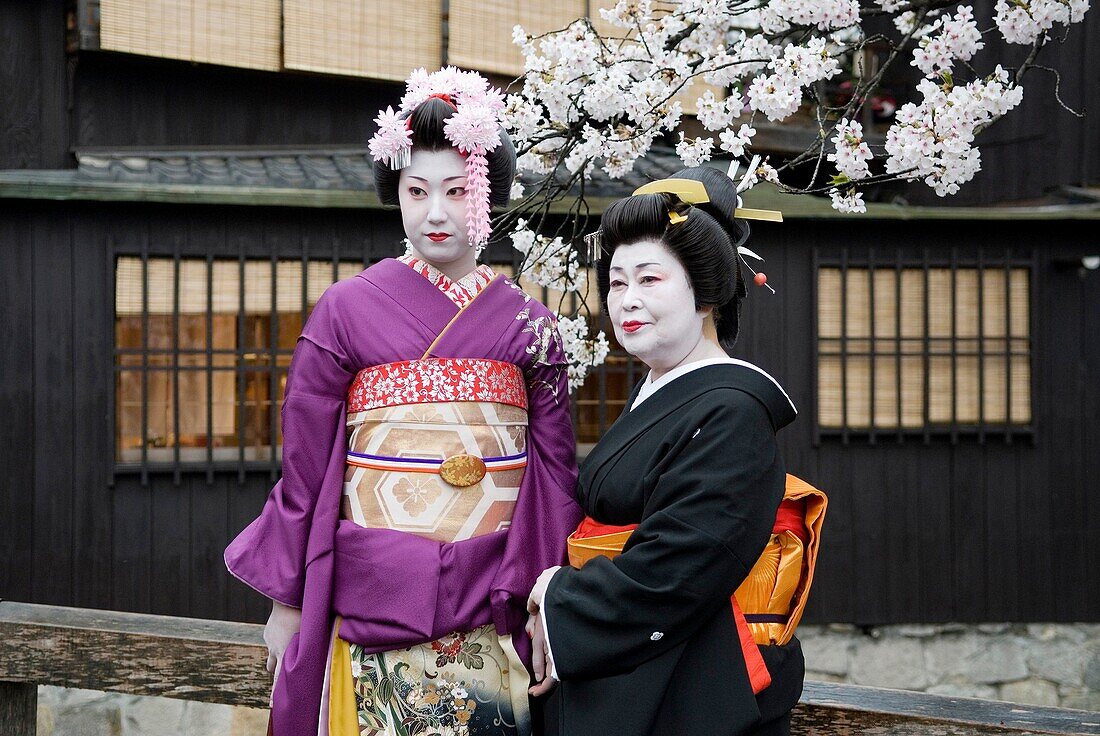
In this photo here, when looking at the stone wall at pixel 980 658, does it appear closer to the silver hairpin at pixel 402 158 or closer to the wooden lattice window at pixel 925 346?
the wooden lattice window at pixel 925 346

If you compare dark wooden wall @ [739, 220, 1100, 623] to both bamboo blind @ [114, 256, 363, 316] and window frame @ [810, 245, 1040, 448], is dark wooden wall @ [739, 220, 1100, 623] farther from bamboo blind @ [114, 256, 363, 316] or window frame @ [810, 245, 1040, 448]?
bamboo blind @ [114, 256, 363, 316]

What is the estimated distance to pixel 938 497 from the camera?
6.79 metres

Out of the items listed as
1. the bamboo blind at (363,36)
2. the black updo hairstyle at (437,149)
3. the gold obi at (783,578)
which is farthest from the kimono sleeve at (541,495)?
the bamboo blind at (363,36)

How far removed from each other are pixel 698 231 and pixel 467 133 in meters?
0.65

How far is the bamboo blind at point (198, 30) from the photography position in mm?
6207

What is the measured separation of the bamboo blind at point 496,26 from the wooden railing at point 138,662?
5.06 meters

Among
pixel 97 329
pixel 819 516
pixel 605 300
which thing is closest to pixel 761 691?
pixel 819 516

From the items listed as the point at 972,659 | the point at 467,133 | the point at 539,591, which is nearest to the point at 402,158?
the point at 467,133

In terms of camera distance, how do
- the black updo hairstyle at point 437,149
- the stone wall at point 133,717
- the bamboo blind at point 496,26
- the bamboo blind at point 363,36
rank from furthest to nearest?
1. the bamboo blind at point 496,26
2. the bamboo blind at point 363,36
3. the stone wall at point 133,717
4. the black updo hairstyle at point 437,149

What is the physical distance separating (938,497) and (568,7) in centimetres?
422

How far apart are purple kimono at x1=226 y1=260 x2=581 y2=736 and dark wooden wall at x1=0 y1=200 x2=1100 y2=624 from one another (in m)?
3.73

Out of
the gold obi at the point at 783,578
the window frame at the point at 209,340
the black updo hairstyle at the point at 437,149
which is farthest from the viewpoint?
the window frame at the point at 209,340

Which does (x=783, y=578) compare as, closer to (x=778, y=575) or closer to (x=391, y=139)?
(x=778, y=575)

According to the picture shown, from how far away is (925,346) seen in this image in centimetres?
676
